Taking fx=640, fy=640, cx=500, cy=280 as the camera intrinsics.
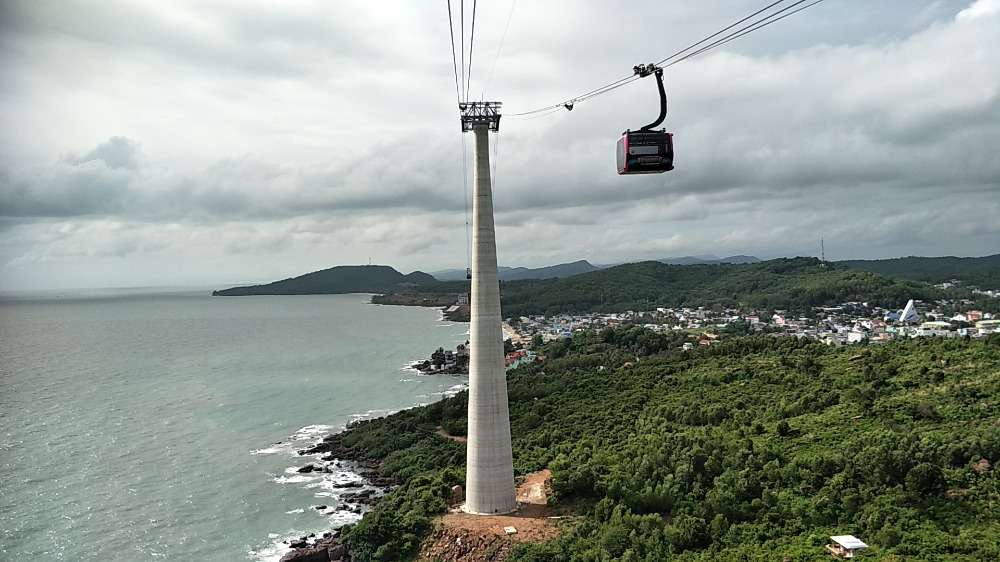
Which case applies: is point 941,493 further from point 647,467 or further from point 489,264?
point 489,264

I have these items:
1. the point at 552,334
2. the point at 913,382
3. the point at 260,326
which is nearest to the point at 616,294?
the point at 552,334

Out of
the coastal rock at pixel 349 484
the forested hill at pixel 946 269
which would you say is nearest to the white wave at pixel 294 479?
the coastal rock at pixel 349 484

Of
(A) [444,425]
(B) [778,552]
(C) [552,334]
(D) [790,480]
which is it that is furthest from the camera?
(C) [552,334]

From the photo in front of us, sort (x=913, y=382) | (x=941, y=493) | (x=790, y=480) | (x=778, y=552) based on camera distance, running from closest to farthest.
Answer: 1. (x=778, y=552)
2. (x=941, y=493)
3. (x=790, y=480)
4. (x=913, y=382)

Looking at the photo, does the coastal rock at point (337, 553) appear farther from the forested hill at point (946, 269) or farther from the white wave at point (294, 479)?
the forested hill at point (946, 269)

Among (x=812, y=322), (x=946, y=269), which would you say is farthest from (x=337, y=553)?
(x=946, y=269)

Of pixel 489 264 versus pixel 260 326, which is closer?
pixel 489 264
